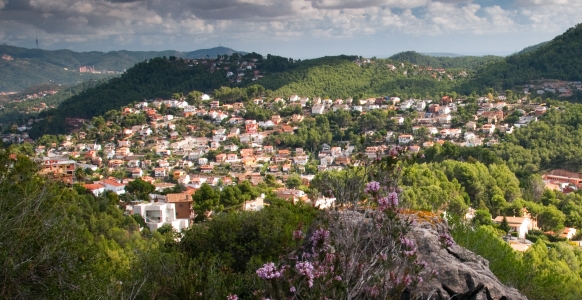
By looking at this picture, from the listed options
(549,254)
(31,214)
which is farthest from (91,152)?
(31,214)

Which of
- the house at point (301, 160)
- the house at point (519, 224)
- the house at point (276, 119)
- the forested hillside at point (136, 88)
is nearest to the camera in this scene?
the house at point (519, 224)

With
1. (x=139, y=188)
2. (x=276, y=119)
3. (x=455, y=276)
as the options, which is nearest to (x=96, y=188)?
(x=139, y=188)

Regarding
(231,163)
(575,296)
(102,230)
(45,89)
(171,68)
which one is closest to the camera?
(575,296)

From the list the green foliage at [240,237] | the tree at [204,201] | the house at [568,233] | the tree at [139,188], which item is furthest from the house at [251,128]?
the green foliage at [240,237]

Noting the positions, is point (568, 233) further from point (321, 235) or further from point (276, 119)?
point (276, 119)

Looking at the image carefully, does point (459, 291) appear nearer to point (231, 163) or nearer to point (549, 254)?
point (549, 254)

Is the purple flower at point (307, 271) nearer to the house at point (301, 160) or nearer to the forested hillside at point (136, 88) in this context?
the house at point (301, 160)

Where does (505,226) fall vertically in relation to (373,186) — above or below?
below
